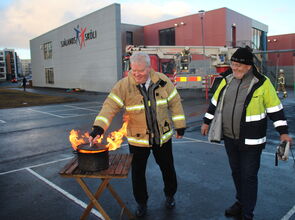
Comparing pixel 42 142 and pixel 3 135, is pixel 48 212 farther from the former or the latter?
pixel 3 135

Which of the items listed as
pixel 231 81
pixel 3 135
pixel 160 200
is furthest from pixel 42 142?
pixel 231 81

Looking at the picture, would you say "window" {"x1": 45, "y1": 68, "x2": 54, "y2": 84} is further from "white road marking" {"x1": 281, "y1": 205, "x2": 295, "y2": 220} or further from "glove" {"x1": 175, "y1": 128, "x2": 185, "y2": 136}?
"white road marking" {"x1": 281, "y1": 205, "x2": 295, "y2": 220}

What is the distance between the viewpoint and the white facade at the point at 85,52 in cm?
2553

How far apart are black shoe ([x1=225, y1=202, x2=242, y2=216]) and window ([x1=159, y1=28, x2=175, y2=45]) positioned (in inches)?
1201

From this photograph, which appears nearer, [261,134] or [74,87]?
[261,134]

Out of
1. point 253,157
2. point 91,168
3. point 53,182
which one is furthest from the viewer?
point 53,182

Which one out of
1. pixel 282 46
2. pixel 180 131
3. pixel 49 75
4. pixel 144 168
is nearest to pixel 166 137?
pixel 180 131

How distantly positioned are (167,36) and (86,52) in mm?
10086

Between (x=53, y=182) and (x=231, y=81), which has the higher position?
(x=231, y=81)

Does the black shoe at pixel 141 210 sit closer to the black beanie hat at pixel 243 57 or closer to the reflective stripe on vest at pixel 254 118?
the reflective stripe on vest at pixel 254 118

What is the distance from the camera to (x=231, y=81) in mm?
3287

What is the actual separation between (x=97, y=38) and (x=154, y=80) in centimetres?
2569

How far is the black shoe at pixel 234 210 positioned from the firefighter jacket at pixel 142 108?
1194mm

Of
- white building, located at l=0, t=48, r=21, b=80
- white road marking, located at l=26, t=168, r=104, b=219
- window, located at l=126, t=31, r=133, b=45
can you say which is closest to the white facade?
window, located at l=126, t=31, r=133, b=45
